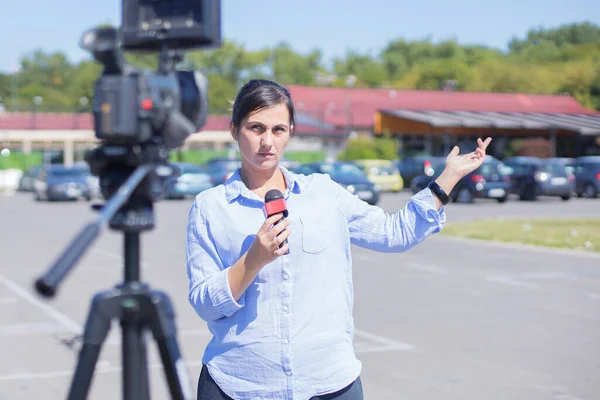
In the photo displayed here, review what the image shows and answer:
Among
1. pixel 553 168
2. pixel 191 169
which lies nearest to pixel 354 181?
pixel 553 168

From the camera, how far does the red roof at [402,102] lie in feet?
231

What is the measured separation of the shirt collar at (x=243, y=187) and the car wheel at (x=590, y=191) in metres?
34.7

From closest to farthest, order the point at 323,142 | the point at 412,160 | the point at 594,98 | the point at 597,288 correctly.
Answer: the point at 597,288 < the point at 412,160 < the point at 323,142 < the point at 594,98

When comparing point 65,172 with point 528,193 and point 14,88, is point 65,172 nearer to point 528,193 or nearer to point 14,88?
point 528,193

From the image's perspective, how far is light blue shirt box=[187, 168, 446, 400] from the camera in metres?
3.22

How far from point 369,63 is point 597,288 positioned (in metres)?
132

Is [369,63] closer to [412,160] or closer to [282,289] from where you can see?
[412,160]

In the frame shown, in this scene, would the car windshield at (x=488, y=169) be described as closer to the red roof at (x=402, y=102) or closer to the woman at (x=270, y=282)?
the woman at (x=270, y=282)

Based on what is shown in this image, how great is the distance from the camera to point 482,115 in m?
61.3

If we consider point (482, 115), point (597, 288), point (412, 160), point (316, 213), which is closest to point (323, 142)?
point (482, 115)

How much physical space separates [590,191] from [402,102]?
36522 millimetres

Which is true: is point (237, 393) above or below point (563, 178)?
above

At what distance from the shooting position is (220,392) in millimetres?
3311

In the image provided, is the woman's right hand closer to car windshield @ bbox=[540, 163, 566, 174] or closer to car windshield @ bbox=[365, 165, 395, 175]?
car windshield @ bbox=[540, 163, 566, 174]
